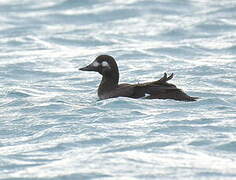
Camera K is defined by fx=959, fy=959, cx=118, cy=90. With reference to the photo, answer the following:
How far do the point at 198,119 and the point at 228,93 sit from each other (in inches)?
85.1

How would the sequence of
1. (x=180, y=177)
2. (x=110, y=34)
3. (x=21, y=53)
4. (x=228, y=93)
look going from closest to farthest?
(x=180, y=177)
(x=228, y=93)
(x=21, y=53)
(x=110, y=34)

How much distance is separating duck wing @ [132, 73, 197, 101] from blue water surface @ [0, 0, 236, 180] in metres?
0.09

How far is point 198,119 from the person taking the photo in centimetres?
1098

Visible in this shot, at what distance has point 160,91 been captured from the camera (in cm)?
1180

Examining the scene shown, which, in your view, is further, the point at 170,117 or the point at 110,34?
the point at 110,34

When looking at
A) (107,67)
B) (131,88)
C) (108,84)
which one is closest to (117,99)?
(131,88)

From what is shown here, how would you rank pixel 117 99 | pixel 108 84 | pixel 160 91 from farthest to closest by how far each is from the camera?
pixel 108 84 < pixel 117 99 < pixel 160 91

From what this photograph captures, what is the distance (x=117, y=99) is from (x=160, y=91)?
0.58 m

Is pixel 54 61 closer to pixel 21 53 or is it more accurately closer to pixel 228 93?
pixel 21 53

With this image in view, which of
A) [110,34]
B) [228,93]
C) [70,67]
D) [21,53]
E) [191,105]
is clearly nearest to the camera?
[191,105]

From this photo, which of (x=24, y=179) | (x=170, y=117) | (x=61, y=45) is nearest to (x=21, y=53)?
(x=61, y=45)

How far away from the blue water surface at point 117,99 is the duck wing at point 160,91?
9 centimetres

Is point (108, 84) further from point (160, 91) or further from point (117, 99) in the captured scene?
point (160, 91)

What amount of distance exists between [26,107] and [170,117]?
204cm
